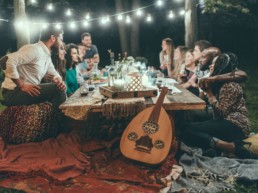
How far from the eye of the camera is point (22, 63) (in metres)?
4.98

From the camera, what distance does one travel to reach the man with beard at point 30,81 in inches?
192

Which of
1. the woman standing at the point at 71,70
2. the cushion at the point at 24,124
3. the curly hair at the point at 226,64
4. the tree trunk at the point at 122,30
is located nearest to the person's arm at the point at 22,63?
the cushion at the point at 24,124

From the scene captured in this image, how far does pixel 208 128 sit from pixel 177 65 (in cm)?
362

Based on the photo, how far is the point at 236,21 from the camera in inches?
611

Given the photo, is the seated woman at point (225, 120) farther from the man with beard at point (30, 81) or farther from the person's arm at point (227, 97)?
the man with beard at point (30, 81)

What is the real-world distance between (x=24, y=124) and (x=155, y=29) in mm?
12706

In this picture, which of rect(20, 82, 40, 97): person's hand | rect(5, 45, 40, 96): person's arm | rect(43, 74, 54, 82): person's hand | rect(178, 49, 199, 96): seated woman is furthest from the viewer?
rect(178, 49, 199, 96): seated woman

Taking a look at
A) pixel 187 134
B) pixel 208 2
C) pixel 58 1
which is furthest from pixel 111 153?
pixel 58 1

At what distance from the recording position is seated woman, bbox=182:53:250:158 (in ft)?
15.2

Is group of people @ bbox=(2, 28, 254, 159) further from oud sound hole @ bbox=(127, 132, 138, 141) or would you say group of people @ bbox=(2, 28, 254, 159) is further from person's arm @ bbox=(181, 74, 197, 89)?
oud sound hole @ bbox=(127, 132, 138, 141)

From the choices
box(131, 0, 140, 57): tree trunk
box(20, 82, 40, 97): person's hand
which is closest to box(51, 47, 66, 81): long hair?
box(20, 82, 40, 97): person's hand

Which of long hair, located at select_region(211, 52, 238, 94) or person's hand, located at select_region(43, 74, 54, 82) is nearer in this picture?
long hair, located at select_region(211, 52, 238, 94)

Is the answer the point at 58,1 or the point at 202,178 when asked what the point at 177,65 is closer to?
the point at 202,178

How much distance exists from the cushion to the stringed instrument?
152 cm
